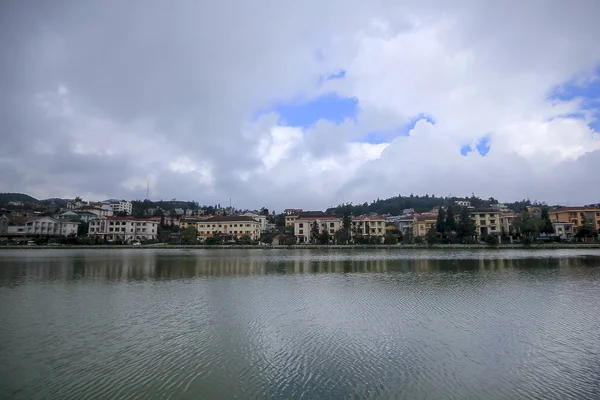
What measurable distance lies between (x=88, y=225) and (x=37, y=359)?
85357 millimetres

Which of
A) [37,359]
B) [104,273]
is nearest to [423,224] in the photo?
[104,273]

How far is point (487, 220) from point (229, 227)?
50.2 m

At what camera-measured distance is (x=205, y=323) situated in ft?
33.5

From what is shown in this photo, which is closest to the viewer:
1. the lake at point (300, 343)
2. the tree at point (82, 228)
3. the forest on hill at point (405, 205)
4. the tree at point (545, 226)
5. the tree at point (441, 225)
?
the lake at point (300, 343)

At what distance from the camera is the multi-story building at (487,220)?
68.2m

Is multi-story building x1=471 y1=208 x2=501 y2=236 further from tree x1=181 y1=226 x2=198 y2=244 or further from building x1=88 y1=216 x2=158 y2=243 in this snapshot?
building x1=88 y1=216 x2=158 y2=243

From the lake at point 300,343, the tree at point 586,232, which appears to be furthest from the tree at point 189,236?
the tree at point 586,232

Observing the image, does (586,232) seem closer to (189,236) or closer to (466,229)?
(466,229)

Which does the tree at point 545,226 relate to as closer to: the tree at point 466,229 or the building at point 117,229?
the tree at point 466,229

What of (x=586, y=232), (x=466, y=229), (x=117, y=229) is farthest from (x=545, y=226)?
(x=117, y=229)

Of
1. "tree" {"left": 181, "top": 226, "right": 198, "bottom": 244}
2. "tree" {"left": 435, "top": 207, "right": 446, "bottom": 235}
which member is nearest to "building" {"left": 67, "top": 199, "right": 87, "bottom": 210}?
"tree" {"left": 181, "top": 226, "right": 198, "bottom": 244}

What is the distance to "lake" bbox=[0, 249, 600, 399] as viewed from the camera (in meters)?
6.27

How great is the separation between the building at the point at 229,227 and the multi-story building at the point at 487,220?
42.3 metres

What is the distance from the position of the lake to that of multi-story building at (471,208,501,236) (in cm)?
Result: 5674
